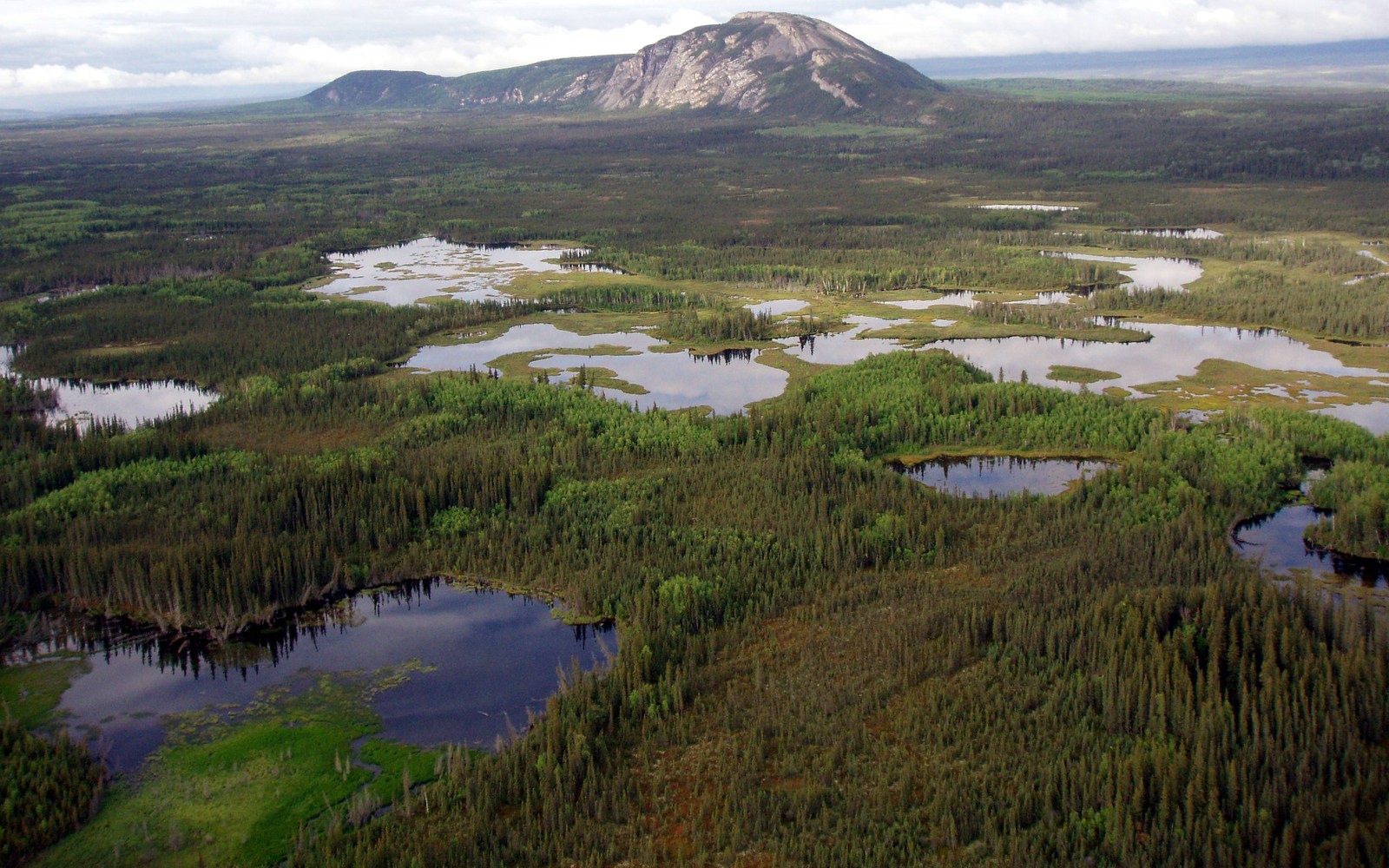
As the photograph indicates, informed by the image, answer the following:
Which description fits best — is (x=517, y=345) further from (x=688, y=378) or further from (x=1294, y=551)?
(x=1294, y=551)

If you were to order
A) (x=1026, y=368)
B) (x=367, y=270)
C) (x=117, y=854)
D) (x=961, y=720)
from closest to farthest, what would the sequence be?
(x=117, y=854) < (x=961, y=720) < (x=1026, y=368) < (x=367, y=270)

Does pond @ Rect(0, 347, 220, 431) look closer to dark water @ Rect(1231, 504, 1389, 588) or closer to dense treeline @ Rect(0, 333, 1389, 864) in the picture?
dense treeline @ Rect(0, 333, 1389, 864)

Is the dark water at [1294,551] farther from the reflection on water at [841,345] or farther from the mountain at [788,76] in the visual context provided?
the mountain at [788,76]

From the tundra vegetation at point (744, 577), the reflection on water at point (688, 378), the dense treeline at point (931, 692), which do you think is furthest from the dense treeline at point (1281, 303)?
the dense treeline at point (931, 692)

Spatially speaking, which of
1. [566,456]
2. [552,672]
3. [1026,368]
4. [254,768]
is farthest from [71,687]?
[1026,368]

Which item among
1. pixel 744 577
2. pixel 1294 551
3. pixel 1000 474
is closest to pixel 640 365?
pixel 1000 474

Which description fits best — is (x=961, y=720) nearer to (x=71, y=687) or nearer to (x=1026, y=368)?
(x=71, y=687)

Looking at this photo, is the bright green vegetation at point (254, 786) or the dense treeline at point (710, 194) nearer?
the bright green vegetation at point (254, 786)

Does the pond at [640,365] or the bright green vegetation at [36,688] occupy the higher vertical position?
the pond at [640,365]
